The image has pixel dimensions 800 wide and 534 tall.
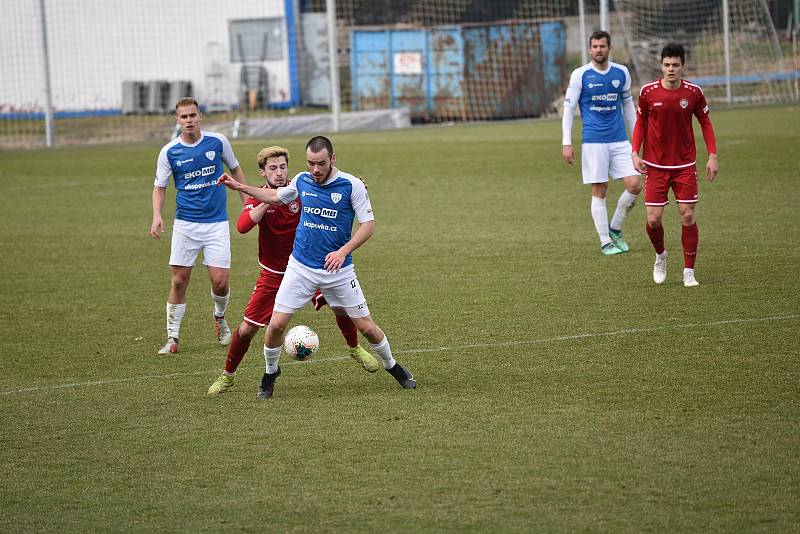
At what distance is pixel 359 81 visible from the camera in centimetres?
3600

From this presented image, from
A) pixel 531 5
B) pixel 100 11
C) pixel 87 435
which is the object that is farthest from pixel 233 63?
pixel 87 435

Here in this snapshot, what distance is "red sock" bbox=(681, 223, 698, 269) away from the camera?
1152 cm

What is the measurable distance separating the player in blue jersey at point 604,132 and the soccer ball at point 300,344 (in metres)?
6.00

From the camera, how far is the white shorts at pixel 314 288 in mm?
8117

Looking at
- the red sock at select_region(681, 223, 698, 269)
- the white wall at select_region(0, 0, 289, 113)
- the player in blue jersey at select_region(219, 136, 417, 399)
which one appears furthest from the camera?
the white wall at select_region(0, 0, 289, 113)

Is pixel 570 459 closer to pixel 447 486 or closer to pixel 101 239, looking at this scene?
pixel 447 486

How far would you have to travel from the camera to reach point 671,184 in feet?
38.8

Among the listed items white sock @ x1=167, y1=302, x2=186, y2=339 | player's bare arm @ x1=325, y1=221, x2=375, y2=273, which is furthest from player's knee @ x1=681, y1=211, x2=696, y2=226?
white sock @ x1=167, y1=302, x2=186, y2=339

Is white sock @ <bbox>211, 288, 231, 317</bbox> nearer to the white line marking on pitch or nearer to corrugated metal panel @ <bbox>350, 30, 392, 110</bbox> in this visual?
the white line marking on pitch

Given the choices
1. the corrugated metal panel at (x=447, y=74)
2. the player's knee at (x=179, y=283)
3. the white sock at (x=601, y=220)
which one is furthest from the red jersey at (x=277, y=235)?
the corrugated metal panel at (x=447, y=74)

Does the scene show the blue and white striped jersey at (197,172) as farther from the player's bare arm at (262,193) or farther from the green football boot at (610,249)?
the green football boot at (610,249)

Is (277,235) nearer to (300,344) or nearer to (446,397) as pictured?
(300,344)

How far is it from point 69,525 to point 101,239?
1146 centimetres

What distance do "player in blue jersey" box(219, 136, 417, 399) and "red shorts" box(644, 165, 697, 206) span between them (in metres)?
4.55
